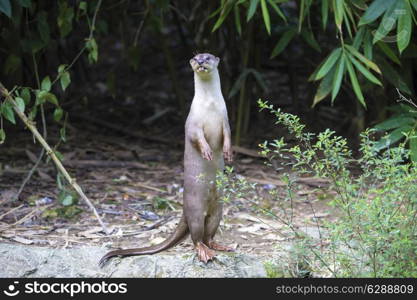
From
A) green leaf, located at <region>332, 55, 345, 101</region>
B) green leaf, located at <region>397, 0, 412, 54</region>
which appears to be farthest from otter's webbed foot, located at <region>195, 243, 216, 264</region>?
green leaf, located at <region>397, 0, 412, 54</region>

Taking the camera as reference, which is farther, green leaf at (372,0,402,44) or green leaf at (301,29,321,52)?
green leaf at (301,29,321,52)

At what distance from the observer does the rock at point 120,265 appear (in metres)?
4.35

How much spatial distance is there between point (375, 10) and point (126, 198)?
7.08ft

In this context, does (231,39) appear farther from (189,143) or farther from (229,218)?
(189,143)

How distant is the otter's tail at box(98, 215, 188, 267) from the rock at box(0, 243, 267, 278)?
1.3 inches

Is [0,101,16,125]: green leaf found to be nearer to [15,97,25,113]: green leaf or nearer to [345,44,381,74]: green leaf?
[15,97,25,113]: green leaf

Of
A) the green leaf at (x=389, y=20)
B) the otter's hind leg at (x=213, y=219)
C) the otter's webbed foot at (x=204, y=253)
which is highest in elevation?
the green leaf at (x=389, y=20)

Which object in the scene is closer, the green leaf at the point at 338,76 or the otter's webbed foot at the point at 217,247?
the otter's webbed foot at the point at 217,247

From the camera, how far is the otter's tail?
437cm

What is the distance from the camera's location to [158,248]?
14.6 feet

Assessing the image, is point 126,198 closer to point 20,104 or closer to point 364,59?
point 20,104

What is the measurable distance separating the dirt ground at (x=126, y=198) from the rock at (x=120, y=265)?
0.28 meters

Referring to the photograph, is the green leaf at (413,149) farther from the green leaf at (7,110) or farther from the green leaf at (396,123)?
the green leaf at (7,110)

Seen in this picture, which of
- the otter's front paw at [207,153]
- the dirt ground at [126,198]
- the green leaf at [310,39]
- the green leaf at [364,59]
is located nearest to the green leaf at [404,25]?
the green leaf at [364,59]
